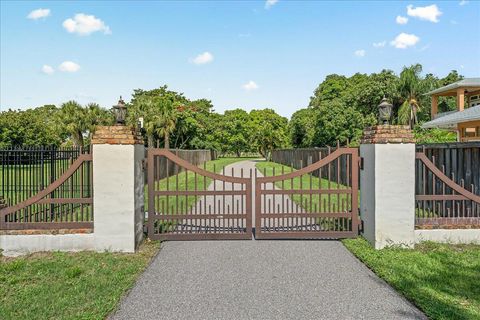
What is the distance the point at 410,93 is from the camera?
43.3m

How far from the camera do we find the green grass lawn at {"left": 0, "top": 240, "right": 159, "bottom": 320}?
163 inches

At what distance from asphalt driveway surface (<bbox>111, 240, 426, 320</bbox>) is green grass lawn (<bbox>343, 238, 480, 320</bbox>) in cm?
20

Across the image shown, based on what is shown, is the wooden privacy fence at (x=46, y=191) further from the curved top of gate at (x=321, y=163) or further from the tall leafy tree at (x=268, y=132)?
the tall leafy tree at (x=268, y=132)

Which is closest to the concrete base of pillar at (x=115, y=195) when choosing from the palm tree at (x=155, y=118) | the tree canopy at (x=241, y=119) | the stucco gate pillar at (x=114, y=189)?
the stucco gate pillar at (x=114, y=189)

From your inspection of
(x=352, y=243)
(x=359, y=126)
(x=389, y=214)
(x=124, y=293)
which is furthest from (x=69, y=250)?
(x=359, y=126)

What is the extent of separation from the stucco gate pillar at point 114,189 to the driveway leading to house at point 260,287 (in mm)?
810

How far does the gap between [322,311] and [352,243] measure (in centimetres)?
301

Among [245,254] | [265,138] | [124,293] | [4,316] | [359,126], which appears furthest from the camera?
[265,138]

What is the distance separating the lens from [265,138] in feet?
205

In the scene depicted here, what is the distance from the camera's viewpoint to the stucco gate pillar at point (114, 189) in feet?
21.5

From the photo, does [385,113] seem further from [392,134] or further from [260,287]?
[260,287]

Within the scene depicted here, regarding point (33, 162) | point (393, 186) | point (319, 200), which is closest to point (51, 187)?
point (33, 162)

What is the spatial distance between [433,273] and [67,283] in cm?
494

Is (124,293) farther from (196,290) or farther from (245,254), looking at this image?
(245,254)
